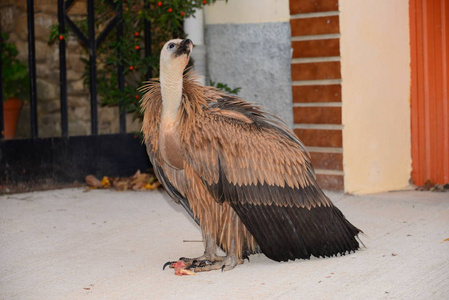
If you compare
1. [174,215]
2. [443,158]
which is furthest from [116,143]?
[443,158]

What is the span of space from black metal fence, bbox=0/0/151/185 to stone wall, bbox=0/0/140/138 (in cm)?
122

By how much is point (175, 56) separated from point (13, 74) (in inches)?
191

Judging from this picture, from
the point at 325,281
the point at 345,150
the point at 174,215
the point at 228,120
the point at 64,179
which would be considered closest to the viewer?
the point at 325,281

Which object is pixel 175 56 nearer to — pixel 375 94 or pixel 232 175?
pixel 232 175

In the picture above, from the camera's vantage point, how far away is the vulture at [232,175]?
4.14 metres

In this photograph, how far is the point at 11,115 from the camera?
850 cm

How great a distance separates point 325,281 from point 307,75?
2.91 m

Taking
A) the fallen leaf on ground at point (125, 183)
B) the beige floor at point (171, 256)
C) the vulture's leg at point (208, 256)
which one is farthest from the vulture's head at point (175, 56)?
the fallen leaf on ground at point (125, 183)

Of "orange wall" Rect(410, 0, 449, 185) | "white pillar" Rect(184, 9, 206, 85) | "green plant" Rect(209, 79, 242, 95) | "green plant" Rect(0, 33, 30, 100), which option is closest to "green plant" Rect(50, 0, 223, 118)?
"white pillar" Rect(184, 9, 206, 85)

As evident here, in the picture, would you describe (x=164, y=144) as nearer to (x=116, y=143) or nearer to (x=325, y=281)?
(x=325, y=281)

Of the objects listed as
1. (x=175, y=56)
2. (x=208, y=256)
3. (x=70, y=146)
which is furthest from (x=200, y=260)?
(x=70, y=146)

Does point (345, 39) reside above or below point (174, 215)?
above

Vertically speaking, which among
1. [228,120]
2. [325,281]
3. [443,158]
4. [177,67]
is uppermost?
[177,67]

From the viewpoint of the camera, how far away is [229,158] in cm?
414
